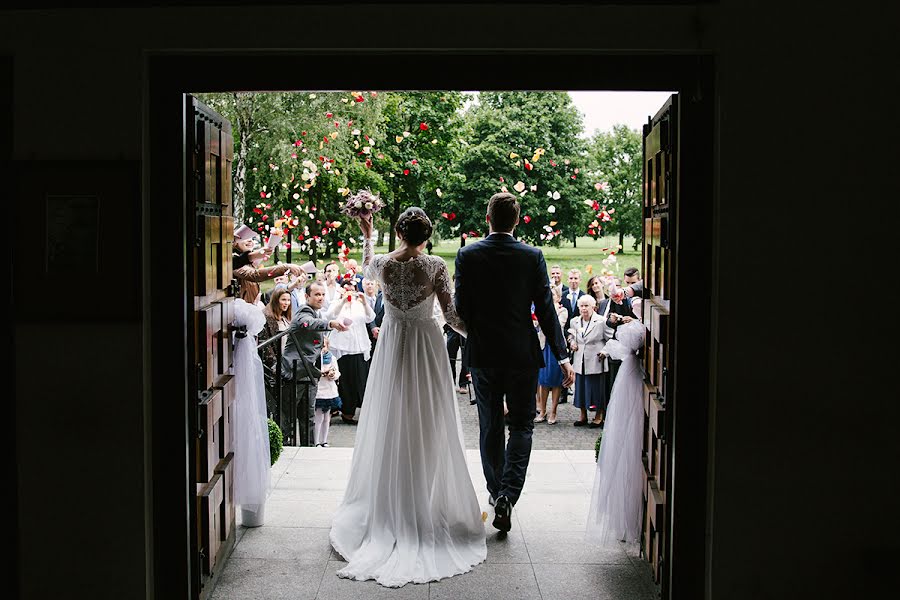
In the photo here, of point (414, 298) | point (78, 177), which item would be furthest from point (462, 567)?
point (78, 177)

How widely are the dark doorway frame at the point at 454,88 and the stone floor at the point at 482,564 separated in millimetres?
839

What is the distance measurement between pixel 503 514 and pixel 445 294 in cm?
139

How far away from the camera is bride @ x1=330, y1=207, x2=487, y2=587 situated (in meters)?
4.95

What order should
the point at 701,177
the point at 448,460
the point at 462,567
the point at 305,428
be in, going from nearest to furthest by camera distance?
the point at 701,177 < the point at 462,567 < the point at 448,460 < the point at 305,428

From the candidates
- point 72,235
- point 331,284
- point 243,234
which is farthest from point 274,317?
point 72,235

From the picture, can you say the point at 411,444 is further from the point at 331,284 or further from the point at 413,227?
the point at 331,284

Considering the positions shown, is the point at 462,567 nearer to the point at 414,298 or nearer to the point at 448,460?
the point at 448,460

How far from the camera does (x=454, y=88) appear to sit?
3770 mm

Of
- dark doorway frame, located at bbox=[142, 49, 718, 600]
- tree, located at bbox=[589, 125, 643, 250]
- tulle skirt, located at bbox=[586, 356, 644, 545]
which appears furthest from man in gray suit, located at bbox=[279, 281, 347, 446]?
tree, located at bbox=[589, 125, 643, 250]

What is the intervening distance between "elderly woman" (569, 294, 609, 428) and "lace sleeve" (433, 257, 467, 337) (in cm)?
483

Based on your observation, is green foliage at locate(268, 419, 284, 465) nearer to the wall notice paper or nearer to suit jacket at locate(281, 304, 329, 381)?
suit jacket at locate(281, 304, 329, 381)

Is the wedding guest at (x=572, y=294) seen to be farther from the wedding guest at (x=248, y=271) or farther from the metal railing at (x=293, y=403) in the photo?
the wedding guest at (x=248, y=271)

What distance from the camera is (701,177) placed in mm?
3699

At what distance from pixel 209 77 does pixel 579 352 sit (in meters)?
7.03
